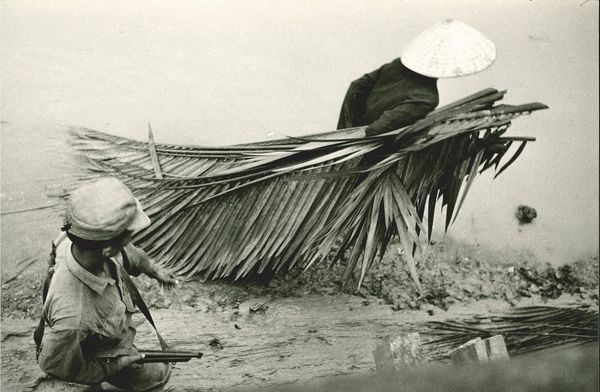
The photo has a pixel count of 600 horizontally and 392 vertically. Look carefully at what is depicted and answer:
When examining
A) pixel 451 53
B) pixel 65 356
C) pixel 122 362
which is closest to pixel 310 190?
pixel 451 53

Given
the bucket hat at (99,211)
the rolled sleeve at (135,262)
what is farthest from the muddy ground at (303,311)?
the bucket hat at (99,211)

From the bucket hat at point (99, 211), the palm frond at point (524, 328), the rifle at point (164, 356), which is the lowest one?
the palm frond at point (524, 328)

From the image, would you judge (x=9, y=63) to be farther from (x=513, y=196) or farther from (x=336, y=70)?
(x=513, y=196)

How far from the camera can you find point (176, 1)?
14.4 ft

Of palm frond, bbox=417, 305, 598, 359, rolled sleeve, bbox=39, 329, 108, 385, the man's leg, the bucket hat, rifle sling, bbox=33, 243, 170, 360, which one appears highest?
the bucket hat

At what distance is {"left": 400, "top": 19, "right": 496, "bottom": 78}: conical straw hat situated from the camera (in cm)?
355

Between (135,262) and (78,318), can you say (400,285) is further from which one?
(78,318)

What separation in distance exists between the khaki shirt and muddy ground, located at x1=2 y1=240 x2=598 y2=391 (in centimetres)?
67

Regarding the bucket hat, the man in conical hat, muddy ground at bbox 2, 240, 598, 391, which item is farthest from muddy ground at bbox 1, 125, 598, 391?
the bucket hat

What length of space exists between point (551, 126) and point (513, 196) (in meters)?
0.59

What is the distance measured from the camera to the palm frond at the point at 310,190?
11.5 ft

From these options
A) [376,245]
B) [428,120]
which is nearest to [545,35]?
[428,120]

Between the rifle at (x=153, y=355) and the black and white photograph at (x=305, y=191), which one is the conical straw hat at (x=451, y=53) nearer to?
the black and white photograph at (x=305, y=191)

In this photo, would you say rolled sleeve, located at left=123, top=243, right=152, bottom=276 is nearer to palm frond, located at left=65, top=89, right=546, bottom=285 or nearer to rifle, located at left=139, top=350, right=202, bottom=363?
rifle, located at left=139, top=350, right=202, bottom=363
